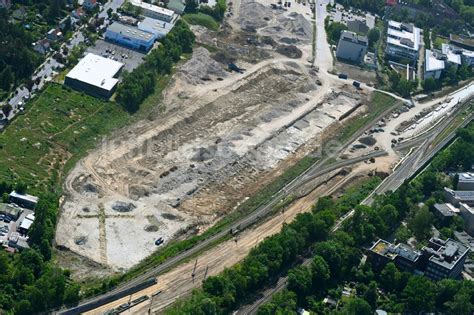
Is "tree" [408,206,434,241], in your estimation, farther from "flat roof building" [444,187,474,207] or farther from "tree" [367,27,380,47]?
"tree" [367,27,380,47]

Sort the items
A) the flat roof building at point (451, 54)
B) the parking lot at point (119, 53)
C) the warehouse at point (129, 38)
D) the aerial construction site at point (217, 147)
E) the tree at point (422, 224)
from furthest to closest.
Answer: the flat roof building at point (451, 54)
the warehouse at point (129, 38)
the parking lot at point (119, 53)
the tree at point (422, 224)
the aerial construction site at point (217, 147)

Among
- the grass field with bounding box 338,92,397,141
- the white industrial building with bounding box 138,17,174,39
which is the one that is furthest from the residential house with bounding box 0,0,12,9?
the grass field with bounding box 338,92,397,141

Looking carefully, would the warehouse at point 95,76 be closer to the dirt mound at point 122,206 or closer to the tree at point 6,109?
the tree at point 6,109

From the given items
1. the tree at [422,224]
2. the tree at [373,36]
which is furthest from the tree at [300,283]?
the tree at [373,36]

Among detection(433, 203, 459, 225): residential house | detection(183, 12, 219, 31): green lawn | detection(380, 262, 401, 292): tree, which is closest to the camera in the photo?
detection(380, 262, 401, 292): tree


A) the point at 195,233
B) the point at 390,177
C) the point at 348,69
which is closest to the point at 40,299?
the point at 195,233

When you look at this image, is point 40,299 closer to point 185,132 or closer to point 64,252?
point 64,252

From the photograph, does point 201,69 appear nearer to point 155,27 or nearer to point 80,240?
point 155,27
